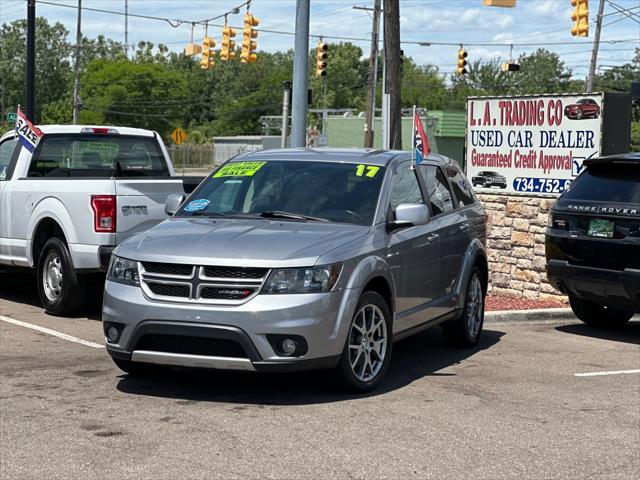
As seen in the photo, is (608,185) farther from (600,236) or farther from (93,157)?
(93,157)

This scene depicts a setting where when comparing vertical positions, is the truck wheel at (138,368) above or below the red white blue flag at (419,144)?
below

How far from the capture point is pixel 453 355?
988 cm

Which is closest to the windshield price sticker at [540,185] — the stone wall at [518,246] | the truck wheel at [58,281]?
the stone wall at [518,246]

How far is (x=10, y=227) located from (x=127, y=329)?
5122mm

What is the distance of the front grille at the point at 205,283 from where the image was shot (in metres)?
7.12

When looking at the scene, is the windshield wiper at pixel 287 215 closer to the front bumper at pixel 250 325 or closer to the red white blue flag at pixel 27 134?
the front bumper at pixel 250 325

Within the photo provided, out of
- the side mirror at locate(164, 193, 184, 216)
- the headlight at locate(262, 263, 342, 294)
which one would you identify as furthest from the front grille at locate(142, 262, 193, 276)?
the side mirror at locate(164, 193, 184, 216)

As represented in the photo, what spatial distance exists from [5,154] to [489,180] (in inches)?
270

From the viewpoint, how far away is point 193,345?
7219 millimetres

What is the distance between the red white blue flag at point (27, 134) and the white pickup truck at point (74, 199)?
0.22ft

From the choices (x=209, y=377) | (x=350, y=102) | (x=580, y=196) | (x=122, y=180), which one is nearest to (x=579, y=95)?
(x=580, y=196)

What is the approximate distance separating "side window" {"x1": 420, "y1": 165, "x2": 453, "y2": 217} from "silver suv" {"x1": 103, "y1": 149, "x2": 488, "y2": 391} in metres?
0.03

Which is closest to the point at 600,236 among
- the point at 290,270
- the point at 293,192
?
the point at 293,192

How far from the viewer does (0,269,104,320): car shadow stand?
11328mm
